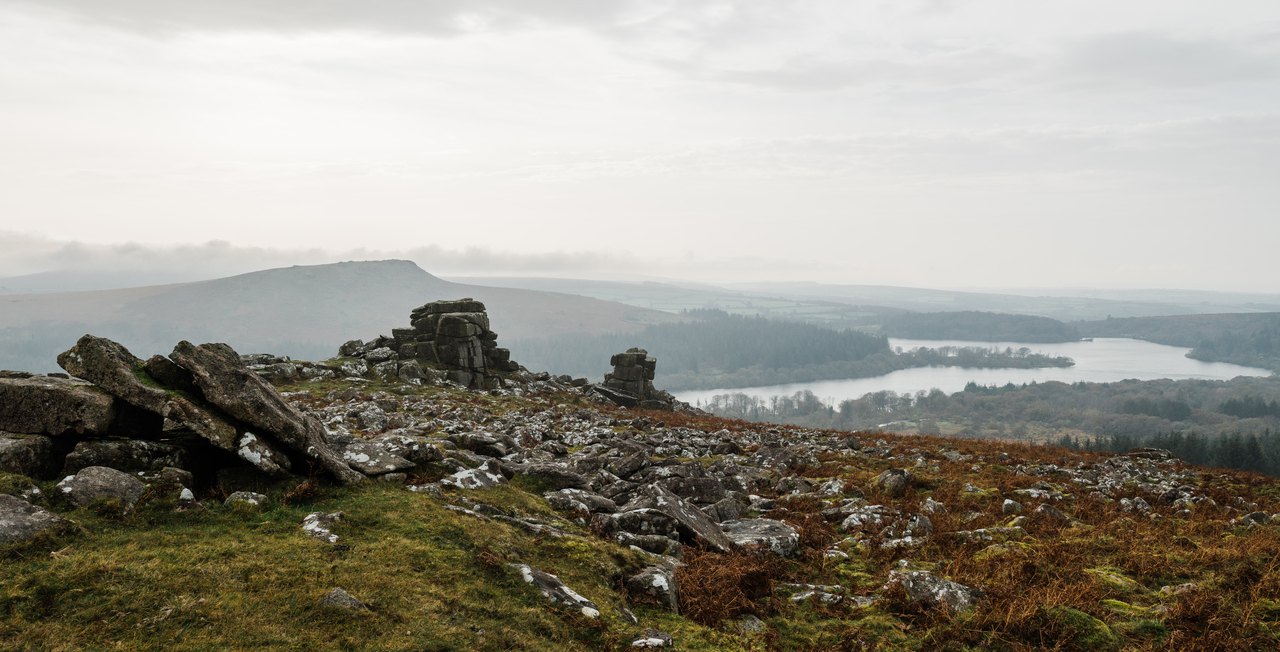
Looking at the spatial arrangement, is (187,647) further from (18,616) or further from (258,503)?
(258,503)

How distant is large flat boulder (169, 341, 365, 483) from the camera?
34.4 feet

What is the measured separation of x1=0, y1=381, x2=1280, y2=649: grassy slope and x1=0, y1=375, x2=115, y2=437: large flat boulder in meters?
2.35

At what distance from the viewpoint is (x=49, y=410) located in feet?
30.9

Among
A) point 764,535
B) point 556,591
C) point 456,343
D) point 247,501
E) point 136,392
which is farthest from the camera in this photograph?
point 456,343

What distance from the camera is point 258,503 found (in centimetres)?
923

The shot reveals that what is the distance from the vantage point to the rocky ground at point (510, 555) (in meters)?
6.73

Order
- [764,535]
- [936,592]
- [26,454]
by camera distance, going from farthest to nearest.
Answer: [764,535] < [936,592] < [26,454]

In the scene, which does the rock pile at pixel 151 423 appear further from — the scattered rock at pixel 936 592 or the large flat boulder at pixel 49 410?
the scattered rock at pixel 936 592

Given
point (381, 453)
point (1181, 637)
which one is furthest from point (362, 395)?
point (1181, 637)

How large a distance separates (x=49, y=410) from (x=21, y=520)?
3.10m

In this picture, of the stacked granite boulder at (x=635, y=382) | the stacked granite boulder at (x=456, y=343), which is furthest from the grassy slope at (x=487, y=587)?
the stacked granite boulder at (x=635, y=382)

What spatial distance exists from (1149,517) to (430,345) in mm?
49877

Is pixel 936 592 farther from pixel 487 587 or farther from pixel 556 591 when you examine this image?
pixel 487 587

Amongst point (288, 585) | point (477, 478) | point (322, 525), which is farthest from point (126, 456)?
point (477, 478)
